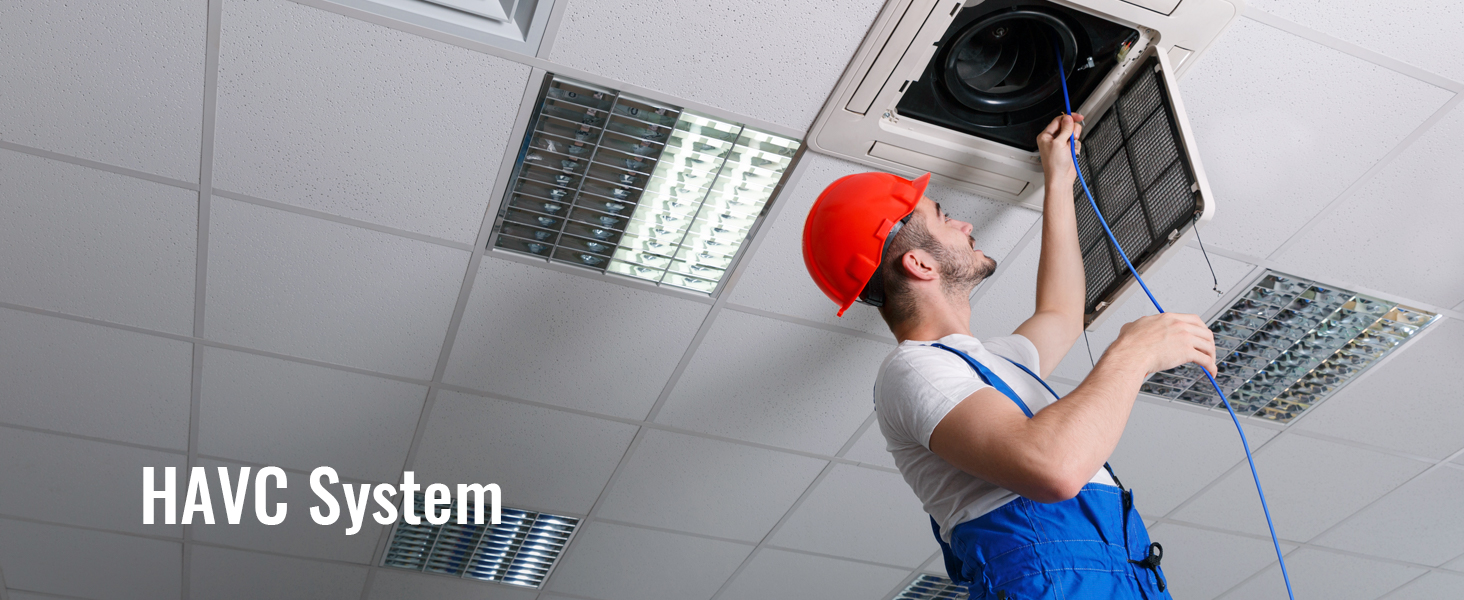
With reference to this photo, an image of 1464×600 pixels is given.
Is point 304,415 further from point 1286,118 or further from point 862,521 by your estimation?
point 1286,118

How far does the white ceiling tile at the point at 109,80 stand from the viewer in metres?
1.60

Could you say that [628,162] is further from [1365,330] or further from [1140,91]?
[1365,330]

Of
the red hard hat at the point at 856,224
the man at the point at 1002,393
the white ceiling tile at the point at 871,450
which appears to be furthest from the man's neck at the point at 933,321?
the white ceiling tile at the point at 871,450

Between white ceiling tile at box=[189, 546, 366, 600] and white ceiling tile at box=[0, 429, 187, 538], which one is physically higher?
white ceiling tile at box=[0, 429, 187, 538]

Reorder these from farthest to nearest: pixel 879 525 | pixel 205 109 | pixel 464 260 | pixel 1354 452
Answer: pixel 879 525 < pixel 1354 452 < pixel 464 260 < pixel 205 109

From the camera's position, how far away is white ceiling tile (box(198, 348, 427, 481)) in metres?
2.42

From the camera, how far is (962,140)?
1.83m

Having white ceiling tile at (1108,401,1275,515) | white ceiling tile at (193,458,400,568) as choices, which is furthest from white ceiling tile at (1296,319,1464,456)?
white ceiling tile at (193,458,400,568)

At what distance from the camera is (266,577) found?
324cm

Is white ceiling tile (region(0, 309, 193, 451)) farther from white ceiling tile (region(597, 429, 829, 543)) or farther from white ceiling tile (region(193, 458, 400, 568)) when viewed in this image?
white ceiling tile (region(597, 429, 829, 543))

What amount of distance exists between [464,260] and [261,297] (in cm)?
54

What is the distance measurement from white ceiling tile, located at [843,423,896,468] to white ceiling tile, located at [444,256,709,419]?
25.6 inches

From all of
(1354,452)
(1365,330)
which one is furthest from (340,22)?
(1354,452)

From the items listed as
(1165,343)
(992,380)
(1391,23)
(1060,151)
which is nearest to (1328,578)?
(1391,23)
